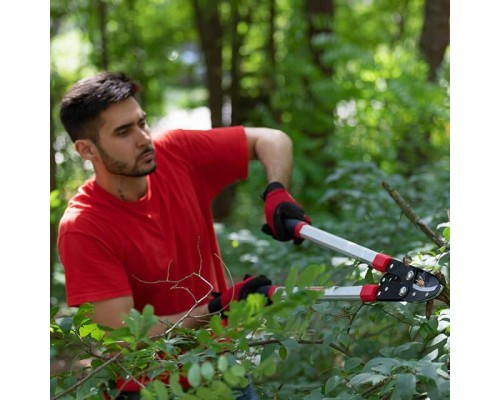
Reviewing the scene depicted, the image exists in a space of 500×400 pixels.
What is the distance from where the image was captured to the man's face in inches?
117

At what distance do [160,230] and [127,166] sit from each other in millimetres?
254

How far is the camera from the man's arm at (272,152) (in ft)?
10.2

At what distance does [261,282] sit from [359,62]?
14.4 feet

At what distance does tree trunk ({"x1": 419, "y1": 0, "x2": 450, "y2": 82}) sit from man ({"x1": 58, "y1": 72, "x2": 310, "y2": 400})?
360 centimetres

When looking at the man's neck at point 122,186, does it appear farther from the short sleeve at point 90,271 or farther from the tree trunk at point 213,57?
the tree trunk at point 213,57

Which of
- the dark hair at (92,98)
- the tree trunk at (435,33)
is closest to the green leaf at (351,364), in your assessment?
the dark hair at (92,98)

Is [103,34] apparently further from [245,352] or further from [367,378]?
[367,378]

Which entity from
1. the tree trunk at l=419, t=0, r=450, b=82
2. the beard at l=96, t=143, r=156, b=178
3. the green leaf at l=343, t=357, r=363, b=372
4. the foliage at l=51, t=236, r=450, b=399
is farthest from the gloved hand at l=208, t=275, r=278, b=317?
the tree trunk at l=419, t=0, r=450, b=82

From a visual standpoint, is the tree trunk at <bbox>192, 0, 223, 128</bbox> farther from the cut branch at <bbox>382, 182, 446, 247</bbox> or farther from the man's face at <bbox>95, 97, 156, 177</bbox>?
the cut branch at <bbox>382, 182, 446, 247</bbox>

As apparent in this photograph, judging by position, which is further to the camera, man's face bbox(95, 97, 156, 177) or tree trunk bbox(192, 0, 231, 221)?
tree trunk bbox(192, 0, 231, 221)

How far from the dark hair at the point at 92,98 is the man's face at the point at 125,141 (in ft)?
0.09
